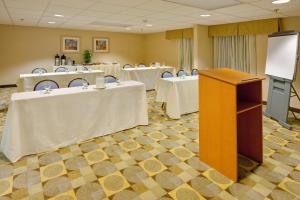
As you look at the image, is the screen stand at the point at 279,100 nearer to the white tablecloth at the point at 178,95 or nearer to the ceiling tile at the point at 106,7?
the white tablecloth at the point at 178,95

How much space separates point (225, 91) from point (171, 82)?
7.79 ft

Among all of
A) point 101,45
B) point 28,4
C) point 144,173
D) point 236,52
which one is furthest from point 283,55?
point 101,45

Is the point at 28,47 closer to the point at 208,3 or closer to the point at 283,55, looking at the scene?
the point at 208,3

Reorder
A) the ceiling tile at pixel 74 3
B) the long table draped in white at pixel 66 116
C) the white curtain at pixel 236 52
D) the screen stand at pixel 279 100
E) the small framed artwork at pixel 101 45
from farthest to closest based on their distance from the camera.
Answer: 1. the small framed artwork at pixel 101 45
2. the white curtain at pixel 236 52
3. the screen stand at pixel 279 100
4. the ceiling tile at pixel 74 3
5. the long table draped in white at pixel 66 116

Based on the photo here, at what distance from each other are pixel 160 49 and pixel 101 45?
8.95 feet

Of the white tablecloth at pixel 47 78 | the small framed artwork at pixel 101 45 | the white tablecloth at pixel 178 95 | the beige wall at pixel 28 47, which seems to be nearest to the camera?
the white tablecloth at pixel 178 95

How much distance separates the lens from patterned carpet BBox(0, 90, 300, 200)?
7.09 ft

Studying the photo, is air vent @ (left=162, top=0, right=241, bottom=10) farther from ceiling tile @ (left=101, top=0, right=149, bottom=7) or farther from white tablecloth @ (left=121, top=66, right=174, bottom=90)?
white tablecloth @ (left=121, top=66, right=174, bottom=90)

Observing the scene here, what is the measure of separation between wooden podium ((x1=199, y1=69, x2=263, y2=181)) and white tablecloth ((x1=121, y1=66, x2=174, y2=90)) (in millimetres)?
4678

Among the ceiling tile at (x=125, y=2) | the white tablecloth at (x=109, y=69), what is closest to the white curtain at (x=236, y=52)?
the ceiling tile at (x=125, y=2)

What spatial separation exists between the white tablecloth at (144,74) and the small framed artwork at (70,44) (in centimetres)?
311

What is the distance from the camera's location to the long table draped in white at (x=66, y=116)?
284cm

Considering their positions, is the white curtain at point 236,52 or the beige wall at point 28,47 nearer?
A: the white curtain at point 236,52

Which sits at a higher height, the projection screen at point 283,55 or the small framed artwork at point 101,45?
the small framed artwork at point 101,45
